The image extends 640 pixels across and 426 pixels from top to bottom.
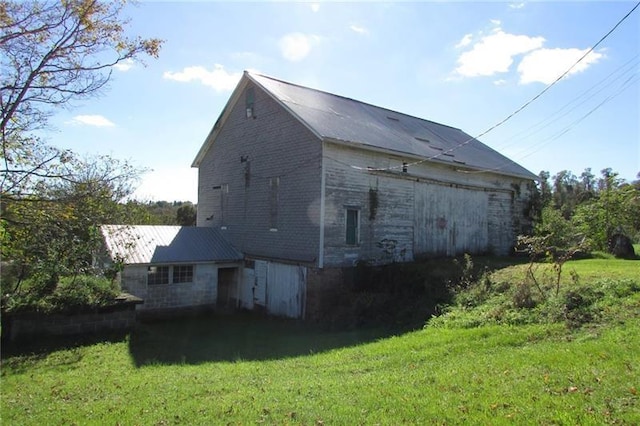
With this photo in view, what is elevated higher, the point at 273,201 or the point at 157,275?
the point at 273,201

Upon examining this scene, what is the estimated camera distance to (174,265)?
17484 mm

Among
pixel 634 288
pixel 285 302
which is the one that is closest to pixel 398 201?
pixel 285 302

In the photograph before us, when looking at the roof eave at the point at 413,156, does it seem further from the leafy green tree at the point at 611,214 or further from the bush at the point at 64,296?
the bush at the point at 64,296

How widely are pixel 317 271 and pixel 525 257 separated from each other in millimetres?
11582

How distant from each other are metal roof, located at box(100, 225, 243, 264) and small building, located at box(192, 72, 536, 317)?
0.84m

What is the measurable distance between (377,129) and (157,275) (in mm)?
10749

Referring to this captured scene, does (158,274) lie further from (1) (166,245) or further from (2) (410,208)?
(2) (410,208)

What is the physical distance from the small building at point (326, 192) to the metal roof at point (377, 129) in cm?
9

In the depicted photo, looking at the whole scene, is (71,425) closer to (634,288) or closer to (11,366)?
(11,366)

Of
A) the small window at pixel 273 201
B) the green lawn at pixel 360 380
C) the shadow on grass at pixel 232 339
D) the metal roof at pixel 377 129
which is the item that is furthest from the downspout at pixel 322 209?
the green lawn at pixel 360 380

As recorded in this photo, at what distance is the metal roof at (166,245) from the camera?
16781 millimetres

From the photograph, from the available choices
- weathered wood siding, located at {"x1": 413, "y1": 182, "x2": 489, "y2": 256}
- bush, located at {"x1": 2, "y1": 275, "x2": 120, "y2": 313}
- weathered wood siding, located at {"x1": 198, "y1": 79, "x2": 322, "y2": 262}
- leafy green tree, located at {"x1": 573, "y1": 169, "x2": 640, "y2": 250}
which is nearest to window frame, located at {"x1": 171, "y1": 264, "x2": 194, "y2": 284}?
weathered wood siding, located at {"x1": 198, "y1": 79, "x2": 322, "y2": 262}

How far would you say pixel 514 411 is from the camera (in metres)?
5.42

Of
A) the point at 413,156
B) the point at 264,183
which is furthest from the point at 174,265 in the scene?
the point at 413,156
